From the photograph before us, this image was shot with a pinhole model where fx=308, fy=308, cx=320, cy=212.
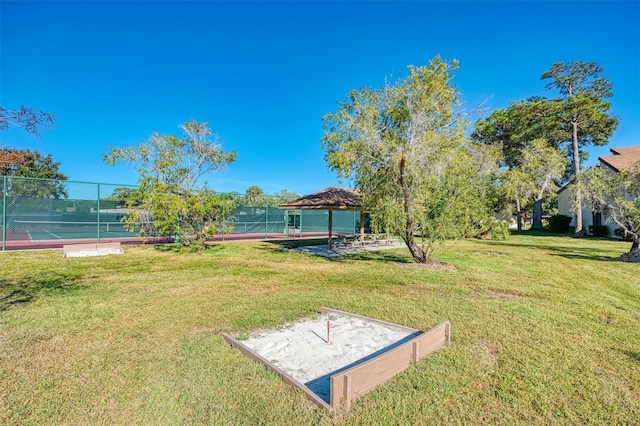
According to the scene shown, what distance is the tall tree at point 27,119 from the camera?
300 cm

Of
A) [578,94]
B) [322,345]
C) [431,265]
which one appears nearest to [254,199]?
[431,265]

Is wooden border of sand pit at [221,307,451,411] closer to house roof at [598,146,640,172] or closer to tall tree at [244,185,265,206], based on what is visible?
tall tree at [244,185,265,206]

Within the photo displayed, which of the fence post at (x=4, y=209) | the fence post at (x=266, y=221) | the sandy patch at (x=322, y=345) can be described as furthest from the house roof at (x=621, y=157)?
the fence post at (x=4, y=209)

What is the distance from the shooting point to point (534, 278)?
297 inches

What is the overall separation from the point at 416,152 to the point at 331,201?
477 cm

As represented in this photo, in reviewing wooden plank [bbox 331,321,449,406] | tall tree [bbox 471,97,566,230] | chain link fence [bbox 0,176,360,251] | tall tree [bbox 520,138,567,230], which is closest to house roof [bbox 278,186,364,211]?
chain link fence [bbox 0,176,360,251]

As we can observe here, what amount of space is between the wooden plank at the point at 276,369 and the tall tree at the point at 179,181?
8729mm

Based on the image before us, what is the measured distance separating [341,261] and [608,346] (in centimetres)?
684

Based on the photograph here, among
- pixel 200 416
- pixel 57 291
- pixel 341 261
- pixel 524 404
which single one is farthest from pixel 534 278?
pixel 57 291

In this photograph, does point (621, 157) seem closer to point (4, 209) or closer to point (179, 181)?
point (179, 181)

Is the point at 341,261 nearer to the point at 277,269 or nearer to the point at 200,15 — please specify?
the point at 277,269

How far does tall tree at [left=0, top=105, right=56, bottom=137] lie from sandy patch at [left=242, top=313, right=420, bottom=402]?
3169 millimetres

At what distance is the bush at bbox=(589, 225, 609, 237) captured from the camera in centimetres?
2013

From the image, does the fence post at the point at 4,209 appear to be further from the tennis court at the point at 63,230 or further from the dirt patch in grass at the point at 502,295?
the dirt patch in grass at the point at 502,295
